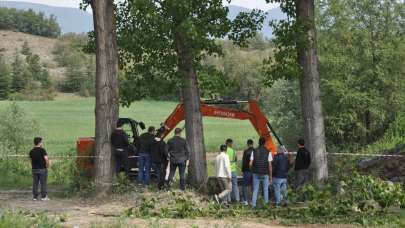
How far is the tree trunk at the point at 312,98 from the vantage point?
21.5 m

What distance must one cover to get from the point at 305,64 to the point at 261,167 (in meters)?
3.86

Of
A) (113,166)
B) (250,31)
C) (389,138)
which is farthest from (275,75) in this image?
(389,138)

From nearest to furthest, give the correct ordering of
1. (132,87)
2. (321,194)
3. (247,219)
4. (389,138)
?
(247,219) → (321,194) → (132,87) → (389,138)

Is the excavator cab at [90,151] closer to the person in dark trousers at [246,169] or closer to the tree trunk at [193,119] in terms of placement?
the tree trunk at [193,119]

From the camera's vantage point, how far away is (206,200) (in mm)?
19391

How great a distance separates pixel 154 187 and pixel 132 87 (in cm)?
408

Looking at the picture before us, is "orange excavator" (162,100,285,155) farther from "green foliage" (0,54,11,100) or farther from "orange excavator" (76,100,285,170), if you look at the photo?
"green foliage" (0,54,11,100)

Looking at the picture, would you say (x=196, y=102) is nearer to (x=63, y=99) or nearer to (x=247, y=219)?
(x=247, y=219)

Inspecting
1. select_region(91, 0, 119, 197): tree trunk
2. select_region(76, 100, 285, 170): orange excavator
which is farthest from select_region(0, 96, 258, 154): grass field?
select_region(91, 0, 119, 197): tree trunk

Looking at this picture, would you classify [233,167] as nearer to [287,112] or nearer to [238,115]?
[238,115]

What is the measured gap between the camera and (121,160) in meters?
21.7

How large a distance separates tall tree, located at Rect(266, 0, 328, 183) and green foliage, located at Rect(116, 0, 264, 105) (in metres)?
1.49

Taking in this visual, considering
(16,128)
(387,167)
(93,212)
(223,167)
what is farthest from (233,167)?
(16,128)

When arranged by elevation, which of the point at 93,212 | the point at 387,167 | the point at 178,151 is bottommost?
the point at 93,212
